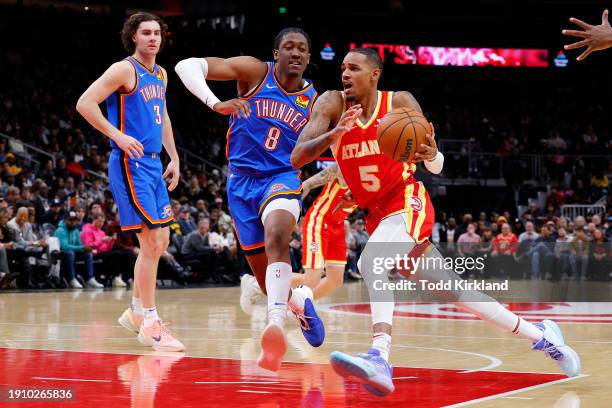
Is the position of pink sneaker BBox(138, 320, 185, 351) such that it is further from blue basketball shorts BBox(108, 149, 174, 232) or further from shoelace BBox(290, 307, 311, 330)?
shoelace BBox(290, 307, 311, 330)

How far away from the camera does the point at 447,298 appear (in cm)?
552

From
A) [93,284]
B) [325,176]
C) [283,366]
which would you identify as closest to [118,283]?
[93,284]

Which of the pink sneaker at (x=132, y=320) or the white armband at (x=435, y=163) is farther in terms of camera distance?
the pink sneaker at (x=132, y=320)

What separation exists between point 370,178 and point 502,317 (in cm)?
113

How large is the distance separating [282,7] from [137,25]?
73.1 feet

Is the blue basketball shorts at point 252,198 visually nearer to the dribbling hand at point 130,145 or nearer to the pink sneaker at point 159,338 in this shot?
the dribbling hand at point 130,145

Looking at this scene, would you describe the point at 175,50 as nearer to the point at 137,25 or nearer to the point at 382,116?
the point at 137,25

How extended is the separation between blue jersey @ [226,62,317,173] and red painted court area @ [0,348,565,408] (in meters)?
1.30

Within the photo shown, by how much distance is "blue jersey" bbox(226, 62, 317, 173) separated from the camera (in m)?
6.13

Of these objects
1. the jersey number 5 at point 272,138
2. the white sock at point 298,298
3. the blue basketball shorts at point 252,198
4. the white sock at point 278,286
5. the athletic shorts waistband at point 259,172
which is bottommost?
the white sock at point 298,298

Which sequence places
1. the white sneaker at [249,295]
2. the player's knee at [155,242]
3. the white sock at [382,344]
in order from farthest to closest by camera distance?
the white sneaker at [249,295] < the player's knee at [155,242] < the white sock at [382,344]

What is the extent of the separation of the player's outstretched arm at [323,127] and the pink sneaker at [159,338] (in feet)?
6.62

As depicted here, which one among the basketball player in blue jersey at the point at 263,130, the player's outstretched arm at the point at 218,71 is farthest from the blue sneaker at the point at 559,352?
A: the player's outstretched arm at the point at 218,71

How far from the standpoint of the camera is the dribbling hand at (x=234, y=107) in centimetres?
586
